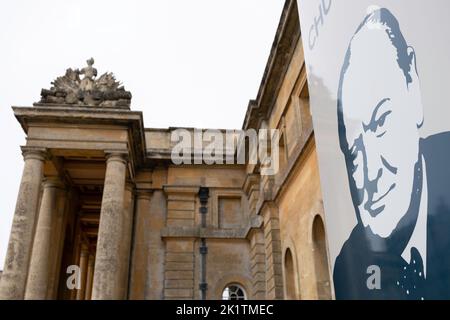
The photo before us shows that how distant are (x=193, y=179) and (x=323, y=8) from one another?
12.5 meters

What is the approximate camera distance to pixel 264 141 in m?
14.7

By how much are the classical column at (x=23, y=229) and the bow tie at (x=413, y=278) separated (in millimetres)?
11217

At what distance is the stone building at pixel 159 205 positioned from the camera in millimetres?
11453

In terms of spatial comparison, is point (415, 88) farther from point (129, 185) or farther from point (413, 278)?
point (129, 185)

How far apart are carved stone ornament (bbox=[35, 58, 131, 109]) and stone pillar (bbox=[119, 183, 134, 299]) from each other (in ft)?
11.4

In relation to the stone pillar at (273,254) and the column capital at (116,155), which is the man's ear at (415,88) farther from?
the column capital at (116,155)

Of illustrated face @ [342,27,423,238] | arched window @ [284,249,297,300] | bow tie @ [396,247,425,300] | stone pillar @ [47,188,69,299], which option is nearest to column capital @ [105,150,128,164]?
stone pillar @ [47,188,69,299]

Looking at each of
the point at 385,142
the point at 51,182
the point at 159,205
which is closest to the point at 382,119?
the point at 385,142

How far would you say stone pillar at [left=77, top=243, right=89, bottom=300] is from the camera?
21.0 m

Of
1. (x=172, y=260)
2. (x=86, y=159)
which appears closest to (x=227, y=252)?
(x=172, y=260)

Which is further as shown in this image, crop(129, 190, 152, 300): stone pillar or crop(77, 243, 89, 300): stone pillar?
crop(77, 243, 89, 300): stone pillar

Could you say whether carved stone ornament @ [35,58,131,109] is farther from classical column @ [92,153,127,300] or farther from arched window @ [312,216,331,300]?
arched window @ [312,216,331,300]

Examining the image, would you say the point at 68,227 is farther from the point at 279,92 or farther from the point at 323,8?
the point at 323,8

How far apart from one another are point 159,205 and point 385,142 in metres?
14.1
